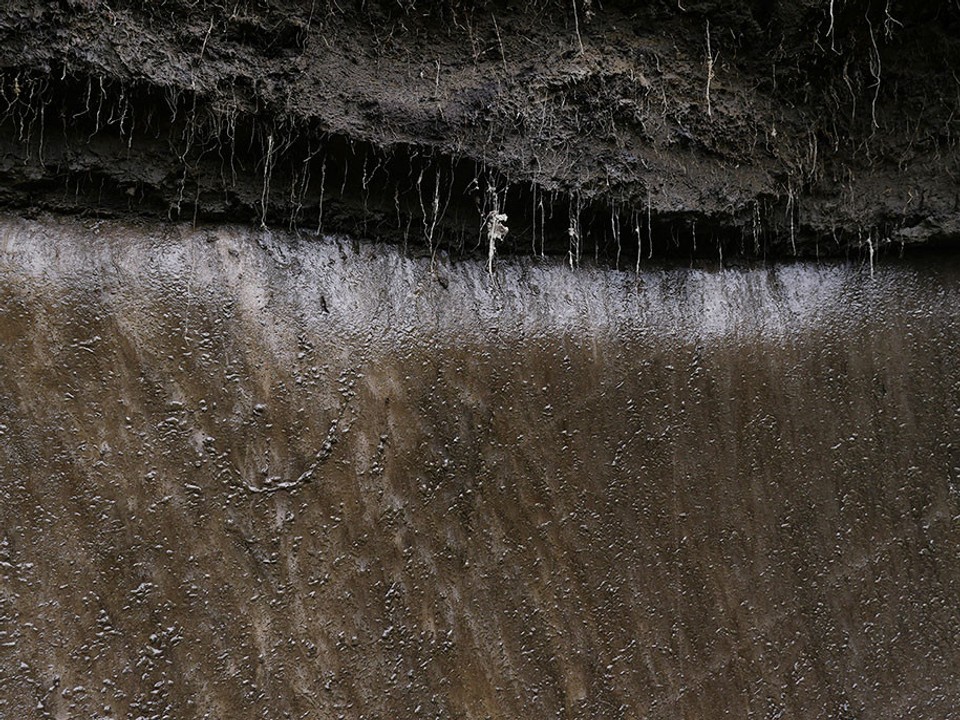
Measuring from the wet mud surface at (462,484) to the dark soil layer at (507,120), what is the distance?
0.15 metres

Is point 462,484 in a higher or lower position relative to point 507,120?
lower

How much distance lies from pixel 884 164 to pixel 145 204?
103 inches

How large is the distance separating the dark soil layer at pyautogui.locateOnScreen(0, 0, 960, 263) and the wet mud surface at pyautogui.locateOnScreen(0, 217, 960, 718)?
15 cm

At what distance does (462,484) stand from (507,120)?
1192 mm

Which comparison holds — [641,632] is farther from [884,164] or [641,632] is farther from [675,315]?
[884,164]

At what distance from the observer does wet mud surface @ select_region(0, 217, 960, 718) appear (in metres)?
2.16

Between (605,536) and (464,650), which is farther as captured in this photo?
(605,536)

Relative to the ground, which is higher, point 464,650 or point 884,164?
Answer: point 884,164

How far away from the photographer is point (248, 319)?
7.81ft

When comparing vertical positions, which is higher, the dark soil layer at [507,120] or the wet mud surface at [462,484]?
the dark soil layer at [507,120]

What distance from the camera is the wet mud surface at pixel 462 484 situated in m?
2.16

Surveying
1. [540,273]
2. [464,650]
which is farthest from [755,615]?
[540,273]

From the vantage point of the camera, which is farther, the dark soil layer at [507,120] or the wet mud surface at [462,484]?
the dark soil layer at [507,120]

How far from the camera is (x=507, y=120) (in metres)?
2.54
